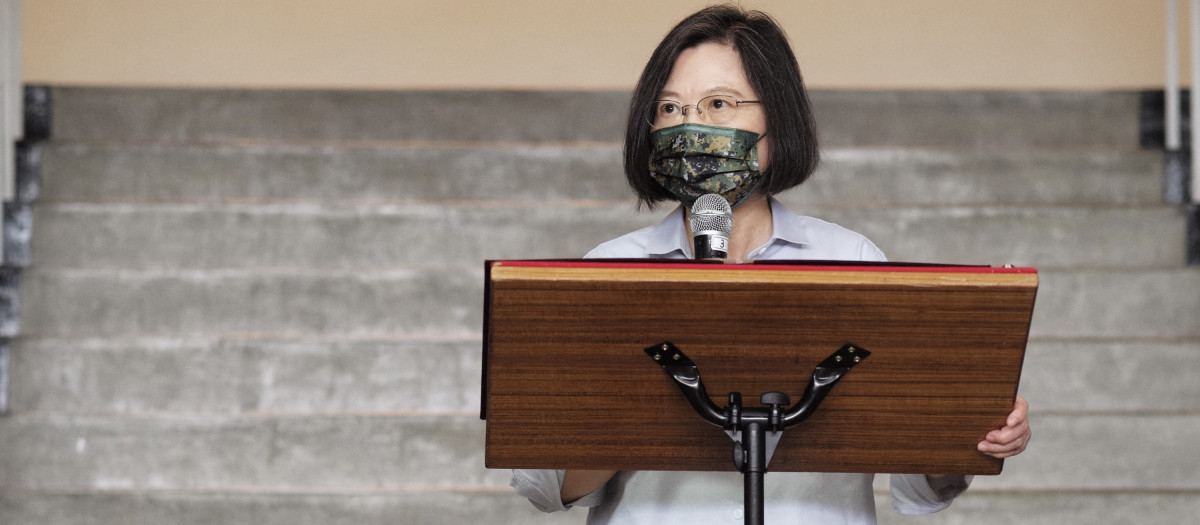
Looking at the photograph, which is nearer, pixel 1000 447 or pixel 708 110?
pixel 1000 447

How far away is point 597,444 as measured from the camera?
1.24 metres

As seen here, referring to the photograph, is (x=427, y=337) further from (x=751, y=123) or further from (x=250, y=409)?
(x=751, y=123)

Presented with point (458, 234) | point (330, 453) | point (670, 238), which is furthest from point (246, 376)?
point (670, 238)

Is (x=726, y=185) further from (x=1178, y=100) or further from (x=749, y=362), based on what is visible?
(x=1178, y=100)

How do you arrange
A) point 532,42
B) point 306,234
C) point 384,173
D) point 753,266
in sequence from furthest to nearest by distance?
point 532,42, point 384,173, point 306,234, point 753,266

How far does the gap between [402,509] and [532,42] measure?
1.98 meters

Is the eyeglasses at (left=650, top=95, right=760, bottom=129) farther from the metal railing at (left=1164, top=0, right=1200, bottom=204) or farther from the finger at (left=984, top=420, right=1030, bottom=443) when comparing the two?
the metal railing at (left=1164, top=0, right=1200, bottom=204)

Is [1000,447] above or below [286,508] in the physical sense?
above

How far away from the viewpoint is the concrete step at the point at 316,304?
11.0 ft

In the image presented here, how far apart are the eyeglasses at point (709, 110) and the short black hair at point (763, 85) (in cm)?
4

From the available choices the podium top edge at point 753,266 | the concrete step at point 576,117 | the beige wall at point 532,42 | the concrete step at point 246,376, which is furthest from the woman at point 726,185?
the beige wall at point 532,42

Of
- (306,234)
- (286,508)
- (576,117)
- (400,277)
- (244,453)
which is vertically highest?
(576,117)

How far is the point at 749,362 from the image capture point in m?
1.18

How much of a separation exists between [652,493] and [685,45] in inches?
22.1
